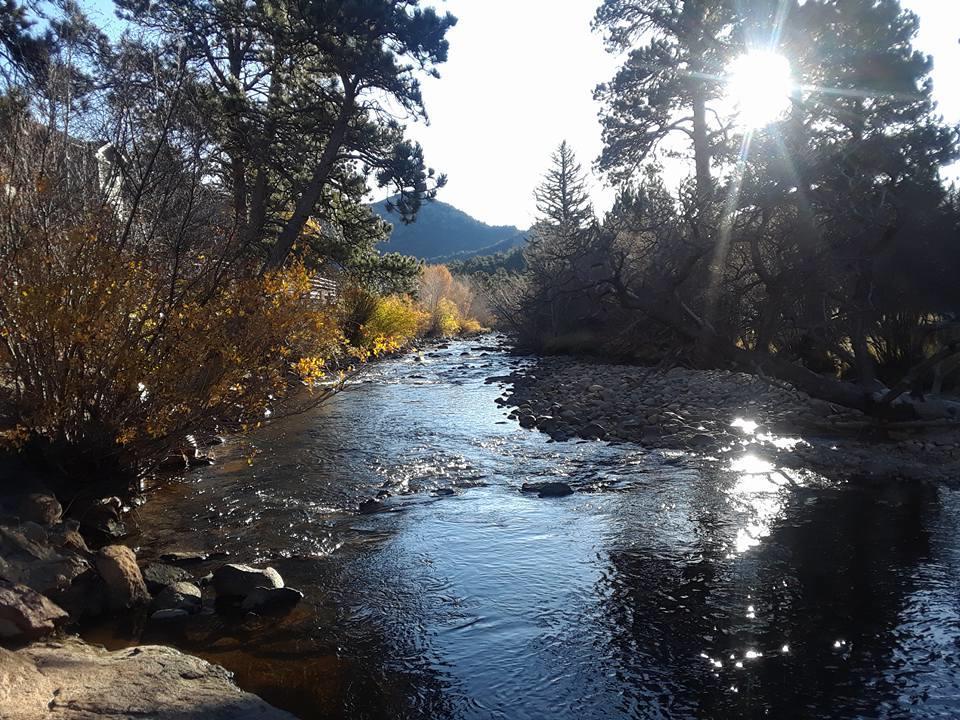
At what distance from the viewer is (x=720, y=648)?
5.07 m

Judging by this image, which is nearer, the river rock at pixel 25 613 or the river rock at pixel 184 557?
the river rock at pixel 25 613

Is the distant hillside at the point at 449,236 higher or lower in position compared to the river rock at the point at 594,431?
higher

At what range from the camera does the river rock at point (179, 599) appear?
5.60 m

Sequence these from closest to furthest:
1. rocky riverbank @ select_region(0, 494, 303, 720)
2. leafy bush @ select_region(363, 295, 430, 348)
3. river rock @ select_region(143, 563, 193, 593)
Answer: rocky riverbank @ select_region(0, 494, 303, 720)
river rock @ select_region(143, 563, 193, 593)
leafy bush @ select_region(363, 295, 430, 348)

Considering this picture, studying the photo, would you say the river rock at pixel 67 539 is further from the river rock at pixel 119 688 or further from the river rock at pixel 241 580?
the river rock at pixel 119 688

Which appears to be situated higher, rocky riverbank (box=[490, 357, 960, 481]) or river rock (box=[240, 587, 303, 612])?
rocky riverbank (box=[490, 357, 960, 481])

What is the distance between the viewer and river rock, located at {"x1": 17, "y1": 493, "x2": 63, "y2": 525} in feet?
21.4

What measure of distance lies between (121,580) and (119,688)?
1779 mm

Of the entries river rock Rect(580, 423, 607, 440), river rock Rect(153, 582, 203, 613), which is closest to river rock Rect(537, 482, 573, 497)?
river rock Rect(580, 423, 607, 440)

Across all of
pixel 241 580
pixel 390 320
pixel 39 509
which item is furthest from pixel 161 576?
pixel 390 320

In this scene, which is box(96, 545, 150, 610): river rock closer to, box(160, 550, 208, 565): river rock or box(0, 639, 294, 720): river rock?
Result: box(160, 550, 208, 565): river rock

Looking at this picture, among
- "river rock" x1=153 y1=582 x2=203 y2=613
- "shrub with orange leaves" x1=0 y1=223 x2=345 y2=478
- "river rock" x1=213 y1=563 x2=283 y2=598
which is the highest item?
"shrub with orange leaves" x1=0 y1=223 x2=345 y2=478

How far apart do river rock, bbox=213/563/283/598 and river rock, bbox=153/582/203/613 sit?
0.17m

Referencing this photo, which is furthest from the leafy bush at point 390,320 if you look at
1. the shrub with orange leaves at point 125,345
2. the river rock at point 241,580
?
the river rock at point 241,580
